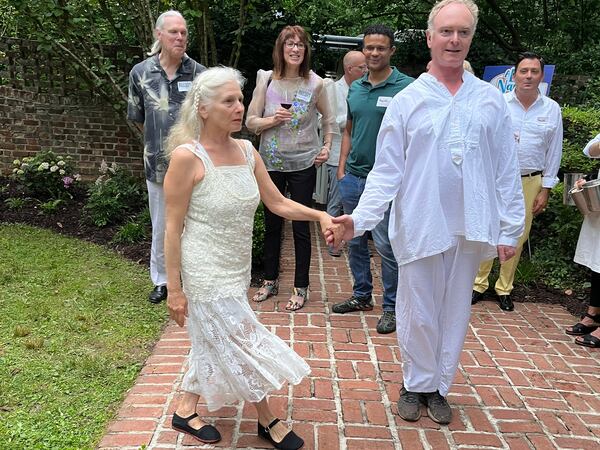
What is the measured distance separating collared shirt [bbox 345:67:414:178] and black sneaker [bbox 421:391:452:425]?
1754mm

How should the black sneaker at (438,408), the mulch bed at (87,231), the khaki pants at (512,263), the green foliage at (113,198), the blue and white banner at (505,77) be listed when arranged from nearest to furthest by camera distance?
1. the black sneaker at (438,408)
2. the khaki pants at (512,263)
3. the mulch bed at (87,231)
4. the blue and white banner at (505,77)
5. the green foliage at (113,198)

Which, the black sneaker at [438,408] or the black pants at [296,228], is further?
→ the black pants at [296,228]

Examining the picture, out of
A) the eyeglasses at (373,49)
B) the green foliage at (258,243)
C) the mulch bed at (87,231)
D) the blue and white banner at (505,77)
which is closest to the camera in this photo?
the eyeglasses at (373,49)

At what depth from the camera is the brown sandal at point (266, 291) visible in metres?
4.89

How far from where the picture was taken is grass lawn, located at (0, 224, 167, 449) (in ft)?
10.4

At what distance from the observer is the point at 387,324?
4395mm

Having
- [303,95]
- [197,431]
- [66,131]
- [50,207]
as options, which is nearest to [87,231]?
[50,207]

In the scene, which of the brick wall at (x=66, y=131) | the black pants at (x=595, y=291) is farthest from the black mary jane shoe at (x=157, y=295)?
the brick wall at (x=66, y=131)

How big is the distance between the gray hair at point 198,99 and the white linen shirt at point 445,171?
2.87ft

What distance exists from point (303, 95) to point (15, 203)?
4.65 meters

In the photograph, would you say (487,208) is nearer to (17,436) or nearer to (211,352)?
(211,352)

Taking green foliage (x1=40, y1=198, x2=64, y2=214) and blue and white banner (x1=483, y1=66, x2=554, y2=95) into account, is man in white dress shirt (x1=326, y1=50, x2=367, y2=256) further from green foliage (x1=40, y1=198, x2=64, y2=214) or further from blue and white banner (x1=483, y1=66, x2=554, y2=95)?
green foliage (x1=40, y1=198, x2=64, y2=214)

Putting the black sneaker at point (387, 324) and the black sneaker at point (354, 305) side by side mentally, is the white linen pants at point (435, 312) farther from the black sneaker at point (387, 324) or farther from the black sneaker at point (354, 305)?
the black sneaker at point (354, 305)

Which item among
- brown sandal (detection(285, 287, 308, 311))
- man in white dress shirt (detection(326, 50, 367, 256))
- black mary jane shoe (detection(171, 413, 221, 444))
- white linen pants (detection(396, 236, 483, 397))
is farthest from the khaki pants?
black mary jane shoe (detection(171, 413, 221, 444))
